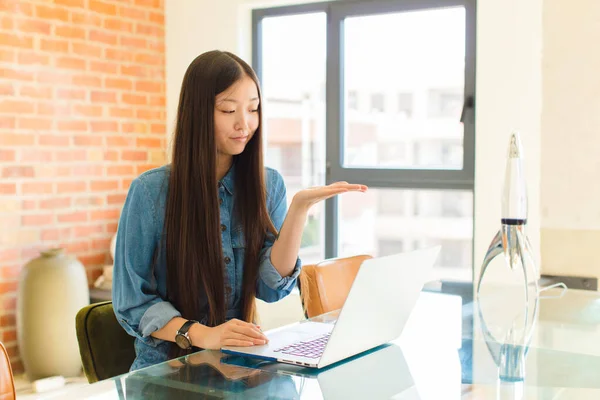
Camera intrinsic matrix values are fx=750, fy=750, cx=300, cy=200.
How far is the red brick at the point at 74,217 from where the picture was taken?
3.90 metres

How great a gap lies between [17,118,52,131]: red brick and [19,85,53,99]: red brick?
0.12 meters

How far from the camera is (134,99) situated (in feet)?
14.0

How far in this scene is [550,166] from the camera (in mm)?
3246

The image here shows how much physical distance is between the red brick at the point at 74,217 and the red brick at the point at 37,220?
0.20ft

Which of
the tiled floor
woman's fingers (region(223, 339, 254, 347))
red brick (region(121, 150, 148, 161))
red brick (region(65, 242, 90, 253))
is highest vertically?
red brick (region(121, 150, 148, 161))

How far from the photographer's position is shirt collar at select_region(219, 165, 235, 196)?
198 centimetres

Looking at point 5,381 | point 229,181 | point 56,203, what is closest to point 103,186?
point 56,203

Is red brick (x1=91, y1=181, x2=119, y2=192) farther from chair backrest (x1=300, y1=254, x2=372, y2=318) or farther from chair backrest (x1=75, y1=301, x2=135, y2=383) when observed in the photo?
chair backrest (x1=75, y1=301, x2=135, y2=383)

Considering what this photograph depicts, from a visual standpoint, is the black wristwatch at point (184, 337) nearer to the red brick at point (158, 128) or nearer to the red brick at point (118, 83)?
the red brick at point (118, 83)

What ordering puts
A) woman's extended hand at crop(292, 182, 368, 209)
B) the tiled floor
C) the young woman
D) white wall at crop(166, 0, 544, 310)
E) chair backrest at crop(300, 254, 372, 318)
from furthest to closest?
the tiled floor, white wall at crop(166, 0, 544, 310), chair backrest at crop(300, 254, 372, 318), the young woman, woman's extended hand at crop(292, 182, 368, 209)

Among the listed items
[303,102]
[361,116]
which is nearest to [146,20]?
[303,102]

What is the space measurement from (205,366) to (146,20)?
3.28 metres

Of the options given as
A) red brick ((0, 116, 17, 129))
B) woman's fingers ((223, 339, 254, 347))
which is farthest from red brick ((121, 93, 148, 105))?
woman's fingers ((223, 339, 254, 347))

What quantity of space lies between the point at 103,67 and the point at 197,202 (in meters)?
2.47
